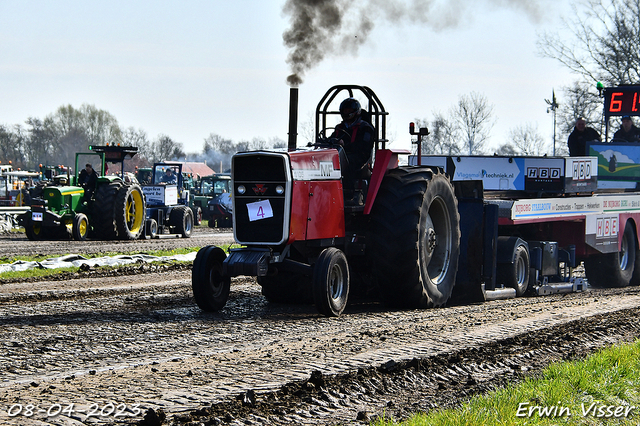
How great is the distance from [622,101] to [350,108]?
928 cm

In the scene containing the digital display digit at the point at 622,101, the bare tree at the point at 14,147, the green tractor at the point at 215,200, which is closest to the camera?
the digital display digit at the point at 622,101

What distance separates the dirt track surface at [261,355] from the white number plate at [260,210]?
104cm

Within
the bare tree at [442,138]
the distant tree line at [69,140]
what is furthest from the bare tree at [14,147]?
the bare tree at [442,138]

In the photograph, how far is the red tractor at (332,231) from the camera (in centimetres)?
802

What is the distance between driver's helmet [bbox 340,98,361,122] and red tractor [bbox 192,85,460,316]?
0.18 m

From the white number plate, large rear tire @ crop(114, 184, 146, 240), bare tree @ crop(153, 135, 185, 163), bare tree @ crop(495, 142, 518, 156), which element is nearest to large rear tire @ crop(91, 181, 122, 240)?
large rear tire @ crop(114, 184, 146, 240)

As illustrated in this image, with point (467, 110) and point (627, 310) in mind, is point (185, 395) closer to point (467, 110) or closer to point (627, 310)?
point (627, 310)

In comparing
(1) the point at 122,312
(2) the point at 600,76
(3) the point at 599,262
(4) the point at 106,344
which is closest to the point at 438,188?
(1) the point at 122,312

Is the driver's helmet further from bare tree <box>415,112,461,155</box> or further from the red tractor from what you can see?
bare tree <box>415,112,461,155</box>

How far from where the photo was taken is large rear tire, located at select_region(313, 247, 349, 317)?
7.85 meters

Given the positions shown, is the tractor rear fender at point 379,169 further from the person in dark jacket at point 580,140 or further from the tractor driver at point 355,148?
the person in dark jacket at point 580,140

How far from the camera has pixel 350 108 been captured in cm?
915

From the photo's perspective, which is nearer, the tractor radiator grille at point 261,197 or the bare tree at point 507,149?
the tractor radiator grille at point 261,197

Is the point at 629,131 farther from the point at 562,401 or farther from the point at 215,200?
the point at 215,200
